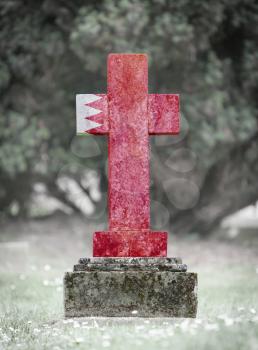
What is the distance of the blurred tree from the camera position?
40.2ft

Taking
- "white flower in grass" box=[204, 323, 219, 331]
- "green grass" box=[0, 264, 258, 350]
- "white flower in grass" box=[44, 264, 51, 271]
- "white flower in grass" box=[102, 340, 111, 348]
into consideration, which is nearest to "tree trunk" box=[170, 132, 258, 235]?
"white flower in grass" box=[44, 264, 51, 271]

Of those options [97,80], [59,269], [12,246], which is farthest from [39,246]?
[97,80]

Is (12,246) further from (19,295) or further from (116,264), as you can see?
(116,264)

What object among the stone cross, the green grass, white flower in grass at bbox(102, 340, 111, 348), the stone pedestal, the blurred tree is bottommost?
white flower in grass at bbox(102, 340, 111, 348)

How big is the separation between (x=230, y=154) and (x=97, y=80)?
3798mm

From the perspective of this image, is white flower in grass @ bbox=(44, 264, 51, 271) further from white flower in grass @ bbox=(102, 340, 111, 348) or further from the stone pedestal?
white flower in grass @ bbox=(102, 340, 111, 348)

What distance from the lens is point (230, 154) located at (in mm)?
15070

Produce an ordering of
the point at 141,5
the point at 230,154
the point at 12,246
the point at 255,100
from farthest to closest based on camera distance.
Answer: the point at 230,154 → the point at 255,100 → the point at 12,246 → the point at 141,5

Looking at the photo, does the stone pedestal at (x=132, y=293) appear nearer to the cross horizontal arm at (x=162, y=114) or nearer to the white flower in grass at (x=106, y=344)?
the white flower in grass at (x=106, y=344)

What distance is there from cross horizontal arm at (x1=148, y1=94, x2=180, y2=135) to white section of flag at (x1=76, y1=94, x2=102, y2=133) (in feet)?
1.68

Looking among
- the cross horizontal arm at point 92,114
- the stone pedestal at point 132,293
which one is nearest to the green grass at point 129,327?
the stone pedestal at point 132,293

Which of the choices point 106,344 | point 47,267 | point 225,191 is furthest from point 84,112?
point 225,191

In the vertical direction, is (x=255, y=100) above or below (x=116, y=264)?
Result: above

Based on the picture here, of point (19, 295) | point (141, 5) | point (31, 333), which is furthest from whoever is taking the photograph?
point (141, 5)
